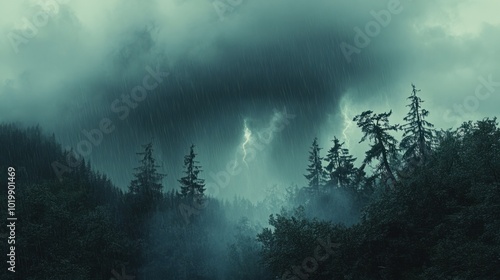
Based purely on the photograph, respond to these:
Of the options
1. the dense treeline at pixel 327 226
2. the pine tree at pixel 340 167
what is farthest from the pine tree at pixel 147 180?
the pine tree at pixel 340 167

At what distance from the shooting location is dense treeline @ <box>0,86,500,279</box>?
24.9 metres

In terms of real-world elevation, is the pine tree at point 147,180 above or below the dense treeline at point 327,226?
above

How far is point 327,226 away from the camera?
120ft

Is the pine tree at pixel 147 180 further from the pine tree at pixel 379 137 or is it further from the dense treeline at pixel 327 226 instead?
the pine tree at pixel 379 137

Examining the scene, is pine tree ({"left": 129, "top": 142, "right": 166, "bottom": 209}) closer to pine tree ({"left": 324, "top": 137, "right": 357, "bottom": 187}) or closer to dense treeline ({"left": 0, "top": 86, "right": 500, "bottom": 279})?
dense treeline ({"left": 0, "top": 86, "right": 500, "bottom": 279})

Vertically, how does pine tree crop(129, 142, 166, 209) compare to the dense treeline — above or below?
above

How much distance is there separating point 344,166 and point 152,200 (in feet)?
120

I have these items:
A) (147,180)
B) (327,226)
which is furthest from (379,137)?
(147,180)

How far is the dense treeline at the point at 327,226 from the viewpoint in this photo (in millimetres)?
24859

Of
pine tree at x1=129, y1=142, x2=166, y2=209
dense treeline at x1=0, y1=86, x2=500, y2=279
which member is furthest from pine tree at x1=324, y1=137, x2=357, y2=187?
pine tree at x1=129, y1=142, x2=166, y2=209

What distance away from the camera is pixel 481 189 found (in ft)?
75.6

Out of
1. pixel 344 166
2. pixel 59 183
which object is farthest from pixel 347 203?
pixel 59 183

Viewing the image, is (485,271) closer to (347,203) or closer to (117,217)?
(347,203)

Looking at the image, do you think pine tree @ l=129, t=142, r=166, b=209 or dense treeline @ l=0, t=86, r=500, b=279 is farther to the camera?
pine tree @ l=129, t=142, r=166, b=209
